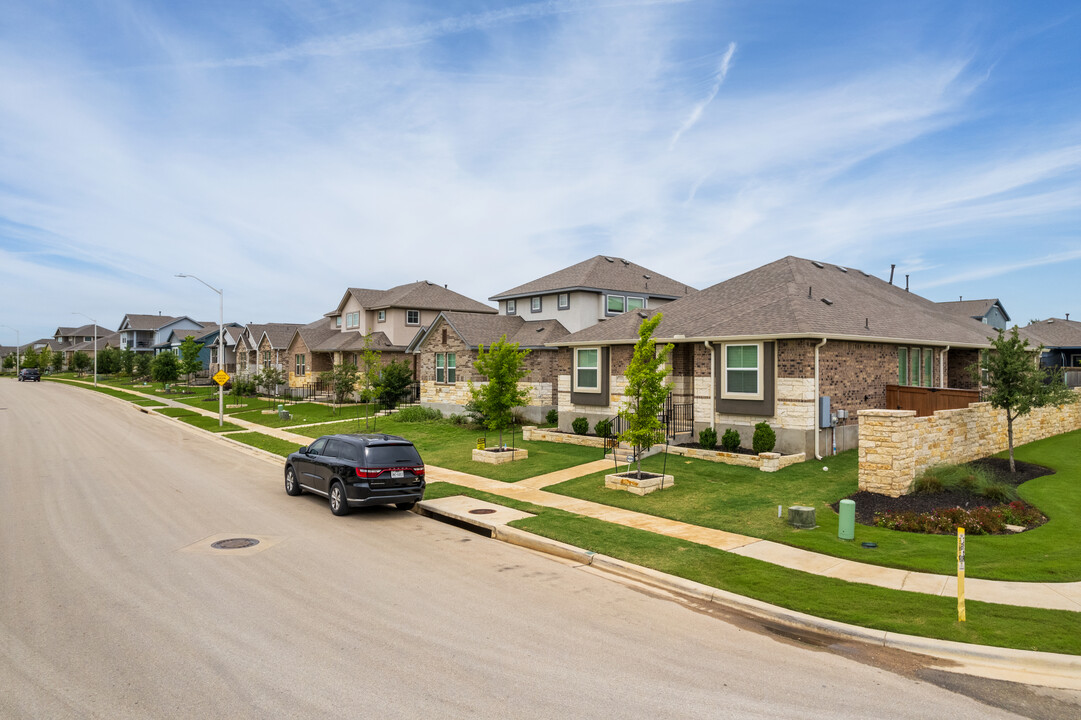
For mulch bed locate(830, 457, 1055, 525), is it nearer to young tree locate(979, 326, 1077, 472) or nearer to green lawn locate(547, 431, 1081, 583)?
green lawn locate(547, 431, 1081, 583)

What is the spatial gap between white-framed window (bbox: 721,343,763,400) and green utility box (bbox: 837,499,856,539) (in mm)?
8368

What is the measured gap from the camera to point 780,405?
19.9 m

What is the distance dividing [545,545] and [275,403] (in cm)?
3904

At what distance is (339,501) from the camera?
575 inches

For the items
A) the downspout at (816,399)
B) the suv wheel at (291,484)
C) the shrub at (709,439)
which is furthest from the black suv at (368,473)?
the downspout at (816,399)

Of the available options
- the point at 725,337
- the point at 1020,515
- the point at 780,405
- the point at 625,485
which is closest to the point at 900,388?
the point at 780,405

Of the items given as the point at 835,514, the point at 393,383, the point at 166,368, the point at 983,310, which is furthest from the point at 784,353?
the point at 166,368

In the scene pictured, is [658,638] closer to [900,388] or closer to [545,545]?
[545,545]

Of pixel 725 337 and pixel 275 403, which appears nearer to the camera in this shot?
pixel 725 337

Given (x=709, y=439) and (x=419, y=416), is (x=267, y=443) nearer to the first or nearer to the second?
(x=419, y=416)

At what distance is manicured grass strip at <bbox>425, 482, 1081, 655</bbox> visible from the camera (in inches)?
301

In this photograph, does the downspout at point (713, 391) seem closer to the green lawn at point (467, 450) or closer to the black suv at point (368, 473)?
the green lawn at point (467, 450)

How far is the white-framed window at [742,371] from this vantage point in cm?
2042

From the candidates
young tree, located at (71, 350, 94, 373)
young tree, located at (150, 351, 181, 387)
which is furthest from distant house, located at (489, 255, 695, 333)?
young tree, located at (71, 350, 94, 373)
